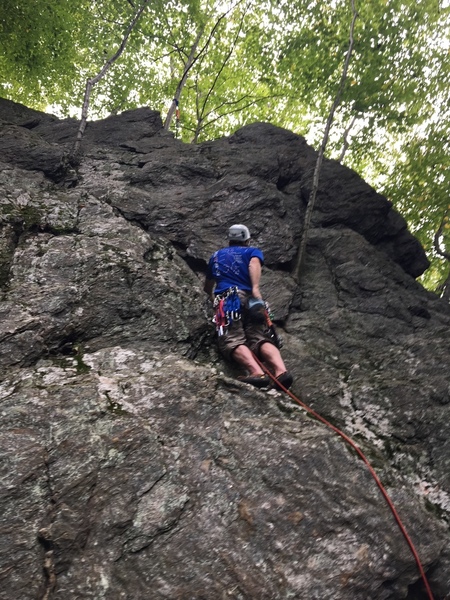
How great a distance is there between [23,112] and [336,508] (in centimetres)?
1304

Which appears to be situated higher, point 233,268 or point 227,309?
point 233,268

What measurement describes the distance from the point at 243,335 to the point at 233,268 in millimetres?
1078

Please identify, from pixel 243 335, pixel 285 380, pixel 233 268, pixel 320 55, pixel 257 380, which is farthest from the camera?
pixel 320 55

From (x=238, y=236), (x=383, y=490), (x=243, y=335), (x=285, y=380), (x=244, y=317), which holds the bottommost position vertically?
(x=383, y=490)

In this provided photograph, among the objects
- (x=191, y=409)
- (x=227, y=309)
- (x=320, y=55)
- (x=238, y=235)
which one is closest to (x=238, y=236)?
(x=238, y=235)

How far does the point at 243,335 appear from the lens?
619 cm

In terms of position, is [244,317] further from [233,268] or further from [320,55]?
[320,55]

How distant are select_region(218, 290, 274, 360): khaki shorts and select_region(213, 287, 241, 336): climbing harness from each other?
0.20 ft

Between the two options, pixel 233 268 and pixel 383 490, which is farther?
pixel 233 268

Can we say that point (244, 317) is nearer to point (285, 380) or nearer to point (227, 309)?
point (227, 309)

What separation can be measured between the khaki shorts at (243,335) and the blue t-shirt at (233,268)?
213 mm

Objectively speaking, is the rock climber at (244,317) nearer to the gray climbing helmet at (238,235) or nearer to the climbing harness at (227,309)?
the climbing harness at (227,309)

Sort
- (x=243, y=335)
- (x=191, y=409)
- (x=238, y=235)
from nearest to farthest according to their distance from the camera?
1. (x=191, y=409)
2. (x=243, y=335)
3. (x=238, y=235)

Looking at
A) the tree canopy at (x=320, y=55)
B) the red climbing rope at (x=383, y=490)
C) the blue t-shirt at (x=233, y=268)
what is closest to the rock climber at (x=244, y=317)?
the blue t-shirt at (x=233, y=268)
